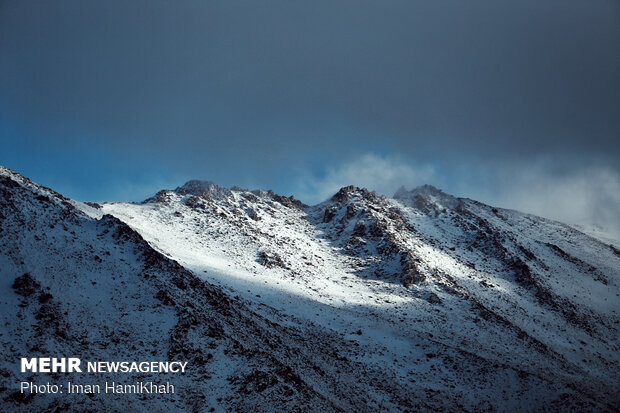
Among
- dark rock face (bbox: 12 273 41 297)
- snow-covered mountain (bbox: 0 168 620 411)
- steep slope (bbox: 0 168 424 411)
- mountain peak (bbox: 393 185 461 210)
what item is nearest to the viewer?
steep slope (bbox: 0 168 424 411)

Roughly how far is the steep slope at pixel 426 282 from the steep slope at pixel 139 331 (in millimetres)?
6357

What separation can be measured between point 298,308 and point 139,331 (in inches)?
844

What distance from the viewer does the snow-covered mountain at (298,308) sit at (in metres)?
24.7

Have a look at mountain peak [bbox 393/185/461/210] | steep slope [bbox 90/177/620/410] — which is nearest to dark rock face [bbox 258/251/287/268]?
steep slope [bbox 90/177/620/410]

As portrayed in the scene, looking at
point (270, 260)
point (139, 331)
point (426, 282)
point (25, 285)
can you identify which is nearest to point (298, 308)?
point (270, 260)

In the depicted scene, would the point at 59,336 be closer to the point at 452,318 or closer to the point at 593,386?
the point at 452,318

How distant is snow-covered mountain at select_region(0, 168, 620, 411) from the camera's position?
81.1ft

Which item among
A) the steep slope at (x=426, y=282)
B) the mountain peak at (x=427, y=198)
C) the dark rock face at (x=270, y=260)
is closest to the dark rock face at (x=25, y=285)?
the steep slope at (x=426, y=282)

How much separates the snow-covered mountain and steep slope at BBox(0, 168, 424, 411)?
0.46ft

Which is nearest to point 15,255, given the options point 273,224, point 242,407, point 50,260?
point 50,260

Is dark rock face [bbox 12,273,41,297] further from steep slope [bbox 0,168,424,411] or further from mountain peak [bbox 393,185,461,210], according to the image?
mountain peak [bbox 393,185,461,210]

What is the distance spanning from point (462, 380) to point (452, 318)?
1804cm

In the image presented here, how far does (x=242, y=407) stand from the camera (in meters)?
21.8

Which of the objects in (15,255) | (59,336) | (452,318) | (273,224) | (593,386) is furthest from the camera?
(273,224)
